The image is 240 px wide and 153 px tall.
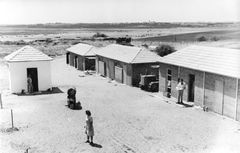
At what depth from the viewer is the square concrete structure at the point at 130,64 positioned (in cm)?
2628

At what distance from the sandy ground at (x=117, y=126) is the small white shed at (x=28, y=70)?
1177 mm

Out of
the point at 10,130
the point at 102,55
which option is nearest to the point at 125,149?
the point at 10,130

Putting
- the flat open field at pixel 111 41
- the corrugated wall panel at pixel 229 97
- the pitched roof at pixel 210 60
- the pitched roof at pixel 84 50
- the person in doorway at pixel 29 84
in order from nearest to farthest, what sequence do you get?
the corrugated wall panel at pixel 229 97 → the pitched roof at pixel 210 60 → the person in doorway at pixel 29 84 → the pitched roof at pixel 84 50 → the flat open field at pixel 111 41

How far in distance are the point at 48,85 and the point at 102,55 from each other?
748 centimetres

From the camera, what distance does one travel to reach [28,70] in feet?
79.8

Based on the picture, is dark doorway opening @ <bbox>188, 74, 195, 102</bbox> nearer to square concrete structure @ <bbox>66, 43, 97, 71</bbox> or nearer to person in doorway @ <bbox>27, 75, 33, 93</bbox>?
person in doorway @ <bbox>27, 75, 33, 93</bbox>

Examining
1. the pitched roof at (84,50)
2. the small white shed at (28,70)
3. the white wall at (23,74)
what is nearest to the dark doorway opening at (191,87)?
the small white shed at (28,70)

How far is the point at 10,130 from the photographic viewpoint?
15.6 m

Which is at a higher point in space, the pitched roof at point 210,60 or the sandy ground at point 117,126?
the pitched roof at point 210,60

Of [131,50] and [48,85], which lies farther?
[131,50]

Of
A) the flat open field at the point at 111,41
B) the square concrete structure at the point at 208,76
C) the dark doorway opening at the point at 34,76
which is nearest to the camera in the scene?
the square concrete structure at the point at 208,76

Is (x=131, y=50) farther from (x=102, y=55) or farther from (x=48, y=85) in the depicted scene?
(x=48, y=85)

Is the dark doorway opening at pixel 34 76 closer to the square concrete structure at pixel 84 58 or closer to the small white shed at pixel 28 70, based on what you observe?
the small white shed at pixel 28 70

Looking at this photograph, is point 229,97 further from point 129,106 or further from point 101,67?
point 101,67
